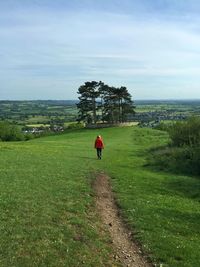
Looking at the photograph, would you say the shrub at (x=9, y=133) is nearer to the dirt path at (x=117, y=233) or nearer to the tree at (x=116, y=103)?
the tree at (x=116, y=103)

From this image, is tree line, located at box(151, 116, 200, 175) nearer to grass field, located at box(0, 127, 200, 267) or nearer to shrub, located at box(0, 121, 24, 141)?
grass field, located at box(0, 127, 200, 267)

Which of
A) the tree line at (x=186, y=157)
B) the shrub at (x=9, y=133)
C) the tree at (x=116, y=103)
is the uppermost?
the tree at (x=116, y=103)

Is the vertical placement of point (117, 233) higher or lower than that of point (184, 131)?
lower

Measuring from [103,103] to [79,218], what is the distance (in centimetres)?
9622

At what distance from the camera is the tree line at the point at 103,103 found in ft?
367

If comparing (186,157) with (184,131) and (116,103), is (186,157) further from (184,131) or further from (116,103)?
(116,103)

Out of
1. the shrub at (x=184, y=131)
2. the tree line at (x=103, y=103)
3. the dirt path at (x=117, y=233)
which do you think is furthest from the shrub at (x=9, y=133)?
the dirt path at (x=117, y=233)

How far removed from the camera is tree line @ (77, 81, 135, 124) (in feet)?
367

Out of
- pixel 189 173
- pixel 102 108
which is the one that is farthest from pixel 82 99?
pixel 189 173

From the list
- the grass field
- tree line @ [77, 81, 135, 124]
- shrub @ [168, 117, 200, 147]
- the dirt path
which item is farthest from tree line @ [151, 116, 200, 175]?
tree line @ [77, 81, 135, 124]

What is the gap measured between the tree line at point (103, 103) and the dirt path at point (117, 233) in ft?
285

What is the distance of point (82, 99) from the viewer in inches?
4397

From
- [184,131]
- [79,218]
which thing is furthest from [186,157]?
[79,218]

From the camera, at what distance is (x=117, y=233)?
16875 millimetres
